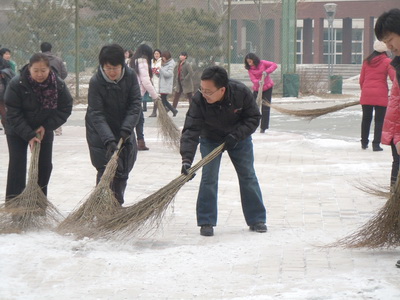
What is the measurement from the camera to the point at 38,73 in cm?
731

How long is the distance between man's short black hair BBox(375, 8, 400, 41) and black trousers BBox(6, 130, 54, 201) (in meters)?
2.90

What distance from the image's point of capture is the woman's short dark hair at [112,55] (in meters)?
7.22

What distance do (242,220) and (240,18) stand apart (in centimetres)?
2824

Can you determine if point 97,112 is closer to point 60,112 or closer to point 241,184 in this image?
point 60,112

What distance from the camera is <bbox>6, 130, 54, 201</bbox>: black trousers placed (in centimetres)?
762

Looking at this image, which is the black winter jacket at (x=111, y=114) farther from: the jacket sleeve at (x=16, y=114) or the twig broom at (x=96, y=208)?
the jacket sleeve at (x=16, y=114)

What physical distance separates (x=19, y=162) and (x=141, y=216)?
4.30ft

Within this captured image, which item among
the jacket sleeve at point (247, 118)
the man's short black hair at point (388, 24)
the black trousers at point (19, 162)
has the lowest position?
the black trousers at point (19, 162)

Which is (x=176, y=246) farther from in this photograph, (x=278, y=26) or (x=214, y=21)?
(x=278, y=26)

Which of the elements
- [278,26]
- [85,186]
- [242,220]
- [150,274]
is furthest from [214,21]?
[150,274]

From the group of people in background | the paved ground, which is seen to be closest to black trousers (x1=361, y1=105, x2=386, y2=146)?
the paved ground

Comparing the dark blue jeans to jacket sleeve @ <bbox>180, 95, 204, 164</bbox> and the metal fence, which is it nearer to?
jacket sleeve @ <bbox>180, 95, 204, 164</bbox>

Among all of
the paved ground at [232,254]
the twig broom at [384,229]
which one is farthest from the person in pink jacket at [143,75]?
the twig broom at [384,229]

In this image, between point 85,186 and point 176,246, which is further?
point 85,186
